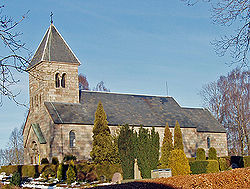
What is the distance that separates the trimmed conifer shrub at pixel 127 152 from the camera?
21469 millimetres

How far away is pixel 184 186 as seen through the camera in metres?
9.80

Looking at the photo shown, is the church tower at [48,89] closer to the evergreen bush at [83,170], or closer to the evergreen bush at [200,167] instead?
the evergreen bush at [83,170]

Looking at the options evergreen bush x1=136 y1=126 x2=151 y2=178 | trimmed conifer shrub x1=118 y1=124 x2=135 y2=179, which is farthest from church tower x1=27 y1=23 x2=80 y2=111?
evergreen bush x1=136 y1=126 x2=151 y2=178

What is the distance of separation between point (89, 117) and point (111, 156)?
751 centimetres

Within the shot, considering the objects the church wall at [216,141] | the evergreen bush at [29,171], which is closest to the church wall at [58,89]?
the evergreen bush at [29,171]

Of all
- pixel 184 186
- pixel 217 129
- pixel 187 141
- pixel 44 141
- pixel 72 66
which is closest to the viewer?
pixel 184 186

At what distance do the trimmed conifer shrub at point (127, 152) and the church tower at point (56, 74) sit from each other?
11.5 metres

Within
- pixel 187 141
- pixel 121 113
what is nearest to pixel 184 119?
pixel 187 141

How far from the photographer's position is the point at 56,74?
32.8 m

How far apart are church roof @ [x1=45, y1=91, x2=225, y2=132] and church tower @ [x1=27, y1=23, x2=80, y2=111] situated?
3.00ft

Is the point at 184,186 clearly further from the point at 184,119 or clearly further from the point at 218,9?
the point at 184,119

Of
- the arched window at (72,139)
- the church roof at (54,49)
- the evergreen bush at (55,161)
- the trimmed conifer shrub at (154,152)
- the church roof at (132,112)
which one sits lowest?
the evergreen bush at (55,161)

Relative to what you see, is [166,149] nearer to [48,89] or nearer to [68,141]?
[68,141]

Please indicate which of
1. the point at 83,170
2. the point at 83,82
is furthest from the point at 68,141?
the point at 83,82
